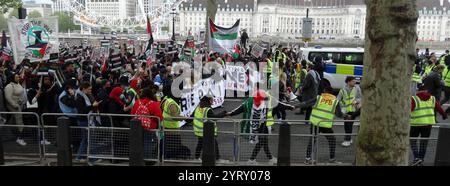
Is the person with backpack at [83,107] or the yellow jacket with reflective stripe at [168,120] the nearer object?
the yellow jacket with reflective stripe at [168,120]

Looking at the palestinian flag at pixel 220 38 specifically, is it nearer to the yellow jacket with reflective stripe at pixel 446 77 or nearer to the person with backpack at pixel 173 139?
the yellow jacket with reflective stripe at pixel 446 77

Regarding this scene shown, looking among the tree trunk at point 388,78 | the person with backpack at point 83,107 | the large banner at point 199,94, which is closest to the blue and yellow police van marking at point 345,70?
the large banner at point 199,94

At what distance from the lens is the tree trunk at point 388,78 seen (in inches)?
120

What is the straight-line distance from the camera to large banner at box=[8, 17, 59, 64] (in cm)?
1009

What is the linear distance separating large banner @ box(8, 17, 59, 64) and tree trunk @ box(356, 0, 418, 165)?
8.85 meters

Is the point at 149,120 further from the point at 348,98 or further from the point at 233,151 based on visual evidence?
the point at 348,98

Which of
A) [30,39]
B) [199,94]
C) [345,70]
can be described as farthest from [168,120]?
[345,70]

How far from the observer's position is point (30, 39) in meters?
10.2

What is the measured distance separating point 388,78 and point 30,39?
9277mm

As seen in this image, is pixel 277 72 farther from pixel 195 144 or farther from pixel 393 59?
pixel 393 59

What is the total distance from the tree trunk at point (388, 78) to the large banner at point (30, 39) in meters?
8.85

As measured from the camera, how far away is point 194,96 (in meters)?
11.3

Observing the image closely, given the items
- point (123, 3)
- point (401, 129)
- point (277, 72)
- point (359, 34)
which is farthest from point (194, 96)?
point (359, 34)

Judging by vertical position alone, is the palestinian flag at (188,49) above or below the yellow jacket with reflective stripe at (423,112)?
above
